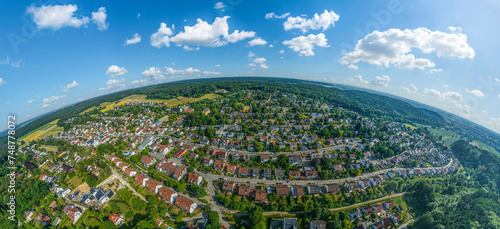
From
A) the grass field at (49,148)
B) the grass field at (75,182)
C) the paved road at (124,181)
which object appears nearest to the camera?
the paved road at (124,181)

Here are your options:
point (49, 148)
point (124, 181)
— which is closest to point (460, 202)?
point (124, 181)

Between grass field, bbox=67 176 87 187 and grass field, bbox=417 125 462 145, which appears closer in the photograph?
grass field, bbox=67 176 87 187

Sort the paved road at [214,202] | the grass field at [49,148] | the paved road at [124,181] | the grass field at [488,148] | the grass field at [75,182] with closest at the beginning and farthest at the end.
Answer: the paved road at [214,202]
the paved road at [124,181]
the grass field at [75,182]
the grass field at [49,148]
the grass field at [488,148]

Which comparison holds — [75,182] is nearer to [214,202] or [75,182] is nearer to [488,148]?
[214,202]

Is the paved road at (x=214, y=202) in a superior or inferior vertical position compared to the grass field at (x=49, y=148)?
inferior

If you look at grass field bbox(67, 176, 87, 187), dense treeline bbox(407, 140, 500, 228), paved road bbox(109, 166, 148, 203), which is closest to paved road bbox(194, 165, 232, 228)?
paved road bbox(109, 166, 148, 203)

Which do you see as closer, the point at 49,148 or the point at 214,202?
the point at 214,202

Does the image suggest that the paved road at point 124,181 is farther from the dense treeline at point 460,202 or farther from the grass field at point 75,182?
the dense treeline at point 460,202

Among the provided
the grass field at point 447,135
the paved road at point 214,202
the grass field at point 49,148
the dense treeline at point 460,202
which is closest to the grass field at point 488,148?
the grass field at point 447,135

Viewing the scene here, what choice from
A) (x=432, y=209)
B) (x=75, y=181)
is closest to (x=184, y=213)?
(x=75, y=181)

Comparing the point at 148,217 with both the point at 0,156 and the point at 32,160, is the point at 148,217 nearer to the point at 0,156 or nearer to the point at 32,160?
the point at 32,160

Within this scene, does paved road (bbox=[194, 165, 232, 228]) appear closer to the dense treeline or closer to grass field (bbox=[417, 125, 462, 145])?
the dense treeline
